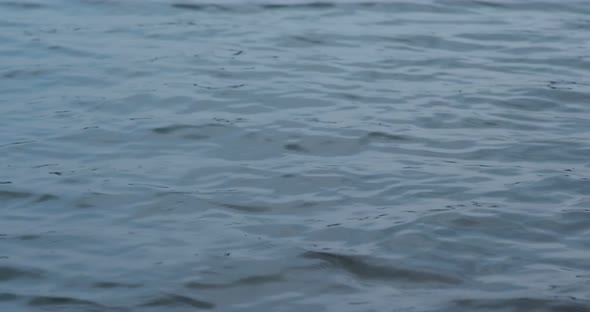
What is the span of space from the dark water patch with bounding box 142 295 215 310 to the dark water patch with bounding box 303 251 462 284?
74cm

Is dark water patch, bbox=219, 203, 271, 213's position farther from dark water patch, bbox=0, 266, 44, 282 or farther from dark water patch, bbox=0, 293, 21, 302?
dark water patch, bbox=0, 293, 21, 302

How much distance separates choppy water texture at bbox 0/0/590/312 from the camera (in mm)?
5402

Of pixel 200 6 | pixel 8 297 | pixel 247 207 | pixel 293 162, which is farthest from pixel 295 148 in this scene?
Result: pixel 200 6

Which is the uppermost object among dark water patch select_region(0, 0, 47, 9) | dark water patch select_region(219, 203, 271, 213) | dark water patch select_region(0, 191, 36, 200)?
dark water patch select_region(0, 0, 47, 9)

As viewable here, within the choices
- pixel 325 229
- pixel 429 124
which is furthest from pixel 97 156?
pixel 429 124

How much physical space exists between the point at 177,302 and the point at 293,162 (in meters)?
2.08

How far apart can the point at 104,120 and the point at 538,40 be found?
463cm

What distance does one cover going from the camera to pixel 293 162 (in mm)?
7035

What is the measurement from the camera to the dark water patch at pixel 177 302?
514 centimetres

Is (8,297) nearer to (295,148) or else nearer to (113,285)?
(113,285)

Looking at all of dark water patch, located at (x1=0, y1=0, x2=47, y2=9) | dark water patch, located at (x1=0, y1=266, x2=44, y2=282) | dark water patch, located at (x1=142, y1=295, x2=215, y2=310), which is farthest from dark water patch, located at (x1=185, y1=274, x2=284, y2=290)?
dark water patch, located at (x1=0, y1=0, x2=47, y2=9)

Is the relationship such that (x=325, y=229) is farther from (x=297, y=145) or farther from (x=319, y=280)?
(x=297, y=145)

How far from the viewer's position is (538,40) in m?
10.2

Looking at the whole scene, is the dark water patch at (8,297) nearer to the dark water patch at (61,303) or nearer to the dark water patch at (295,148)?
the dark water patch at (61,303)
